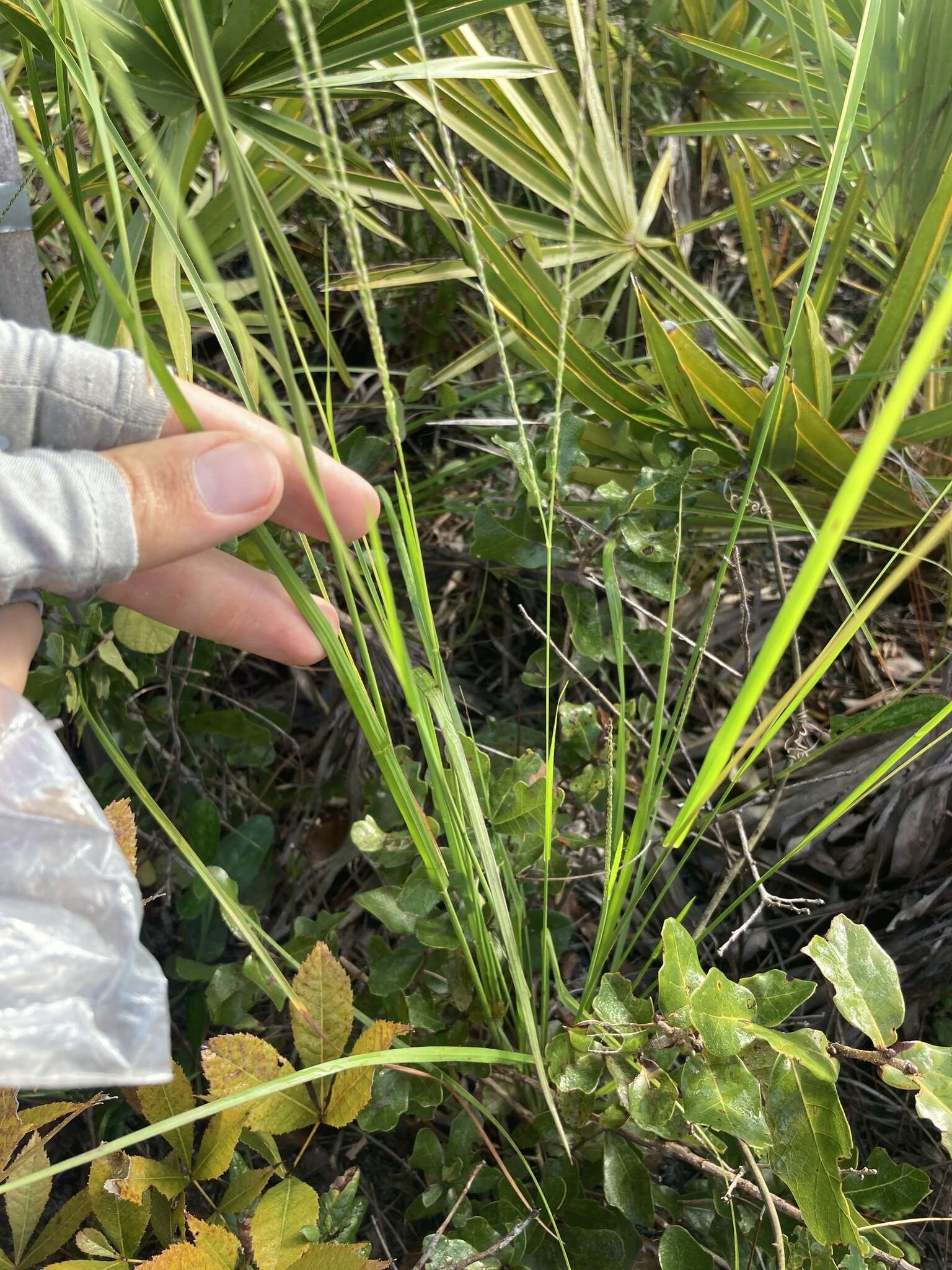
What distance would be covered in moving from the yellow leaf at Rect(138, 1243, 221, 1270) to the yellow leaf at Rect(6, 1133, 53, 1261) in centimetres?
17

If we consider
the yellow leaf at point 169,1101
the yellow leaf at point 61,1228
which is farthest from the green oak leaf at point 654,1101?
the yellow leaf at point 61,1228

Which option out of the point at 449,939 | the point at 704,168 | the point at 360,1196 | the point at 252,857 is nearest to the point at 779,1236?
the point at 449,939

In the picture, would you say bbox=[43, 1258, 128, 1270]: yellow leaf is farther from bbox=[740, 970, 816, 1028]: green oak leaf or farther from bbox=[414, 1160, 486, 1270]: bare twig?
bbox=[740, 970, 816, 1028]: green oak leaf

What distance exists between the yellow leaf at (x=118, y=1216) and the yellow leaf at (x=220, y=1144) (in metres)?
0.05

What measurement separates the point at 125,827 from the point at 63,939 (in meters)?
0.21

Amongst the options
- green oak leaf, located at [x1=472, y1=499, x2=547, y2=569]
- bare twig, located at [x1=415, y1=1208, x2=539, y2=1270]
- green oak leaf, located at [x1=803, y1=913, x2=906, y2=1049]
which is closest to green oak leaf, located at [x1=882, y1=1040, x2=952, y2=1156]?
green oak leaf, located at [x1=803, y1=913, x2=906, y2=1049]

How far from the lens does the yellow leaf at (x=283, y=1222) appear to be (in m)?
0.62

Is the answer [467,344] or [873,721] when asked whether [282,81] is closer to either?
[467,344]

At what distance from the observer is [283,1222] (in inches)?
25.4

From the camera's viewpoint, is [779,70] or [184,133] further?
[779,70]

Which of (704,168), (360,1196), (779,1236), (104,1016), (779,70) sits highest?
(779,70)

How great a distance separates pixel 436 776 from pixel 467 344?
3.19ft

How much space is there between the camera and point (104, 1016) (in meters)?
0.53

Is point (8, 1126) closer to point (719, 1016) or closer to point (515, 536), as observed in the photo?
point (719, 1016)
